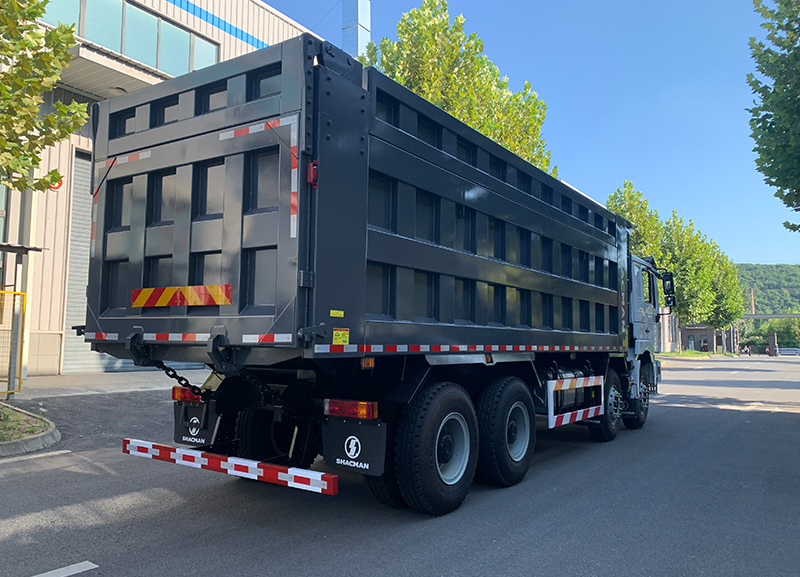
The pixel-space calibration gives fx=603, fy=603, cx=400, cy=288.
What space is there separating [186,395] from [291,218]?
243 centimetres

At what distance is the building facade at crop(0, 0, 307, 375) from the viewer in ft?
49.4

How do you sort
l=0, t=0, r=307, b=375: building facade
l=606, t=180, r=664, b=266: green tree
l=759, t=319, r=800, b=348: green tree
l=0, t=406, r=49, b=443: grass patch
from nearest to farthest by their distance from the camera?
l=0, t=406, r=49, b=443: grass patch → l=0, t=0, r=307, b=375: building facade → l=606, t=180, r=664, b=266: green tree → l=759, t=319, r=800, b=348: green tree

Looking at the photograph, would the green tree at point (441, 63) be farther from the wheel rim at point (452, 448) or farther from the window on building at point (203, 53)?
the wheel rim at point (452, 448)

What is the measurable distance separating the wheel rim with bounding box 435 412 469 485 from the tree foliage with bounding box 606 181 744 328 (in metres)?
26.8

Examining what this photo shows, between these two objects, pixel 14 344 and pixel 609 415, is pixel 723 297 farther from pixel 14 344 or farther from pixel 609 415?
pixel 14 344

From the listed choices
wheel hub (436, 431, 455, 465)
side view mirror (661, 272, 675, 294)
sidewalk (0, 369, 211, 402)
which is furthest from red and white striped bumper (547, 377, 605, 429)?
sidewalk (0, 369, 211, 402)

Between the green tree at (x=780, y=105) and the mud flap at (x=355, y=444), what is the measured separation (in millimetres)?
10075

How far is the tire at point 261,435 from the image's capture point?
18.7ft

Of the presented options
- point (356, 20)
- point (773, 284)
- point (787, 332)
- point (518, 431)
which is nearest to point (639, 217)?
point (356, 20)

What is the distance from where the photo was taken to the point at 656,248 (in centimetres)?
3966

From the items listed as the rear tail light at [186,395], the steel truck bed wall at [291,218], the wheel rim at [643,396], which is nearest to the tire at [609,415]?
the wheel rim at [643,396]

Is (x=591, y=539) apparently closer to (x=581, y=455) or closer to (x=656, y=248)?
(x=581, y=455)

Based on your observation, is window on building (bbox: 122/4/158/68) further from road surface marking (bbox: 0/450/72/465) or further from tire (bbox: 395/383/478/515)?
tire (bbox: 395/383/478/515)

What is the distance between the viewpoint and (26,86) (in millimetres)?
→ 7852
